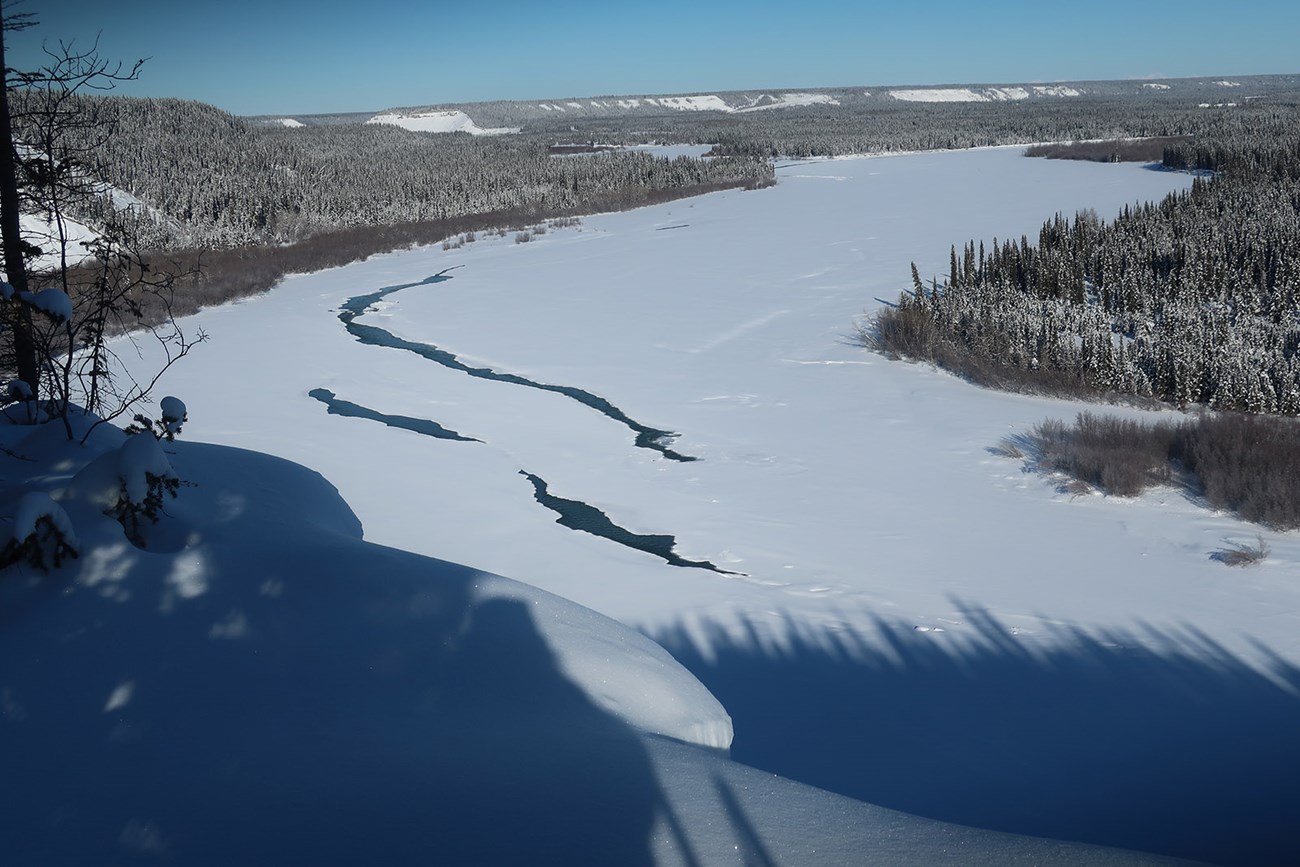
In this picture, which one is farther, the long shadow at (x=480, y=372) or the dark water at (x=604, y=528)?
the long shadow at (x=480, y=372)

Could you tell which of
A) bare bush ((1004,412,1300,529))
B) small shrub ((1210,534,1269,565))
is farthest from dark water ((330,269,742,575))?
bare bush ((1004,412,1300,529))

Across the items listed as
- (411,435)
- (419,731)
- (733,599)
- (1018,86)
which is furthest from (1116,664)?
(1018,86)

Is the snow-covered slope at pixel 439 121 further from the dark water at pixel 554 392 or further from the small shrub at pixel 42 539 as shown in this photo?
the small shrub at pixel 42 539

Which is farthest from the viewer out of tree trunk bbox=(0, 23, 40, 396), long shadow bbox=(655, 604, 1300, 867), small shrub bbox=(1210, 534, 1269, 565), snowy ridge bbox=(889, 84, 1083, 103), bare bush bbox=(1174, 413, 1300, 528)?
snowy ridge bbox=(889, 84, 1083, 103)

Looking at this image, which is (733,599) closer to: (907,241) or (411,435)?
(411,435)

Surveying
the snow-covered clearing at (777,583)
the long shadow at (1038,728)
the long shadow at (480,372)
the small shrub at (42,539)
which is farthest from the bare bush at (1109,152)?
the small shrub at (42,539)

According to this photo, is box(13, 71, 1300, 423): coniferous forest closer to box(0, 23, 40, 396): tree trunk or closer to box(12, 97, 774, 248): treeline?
box(12, 97, 774, 248): treeline
